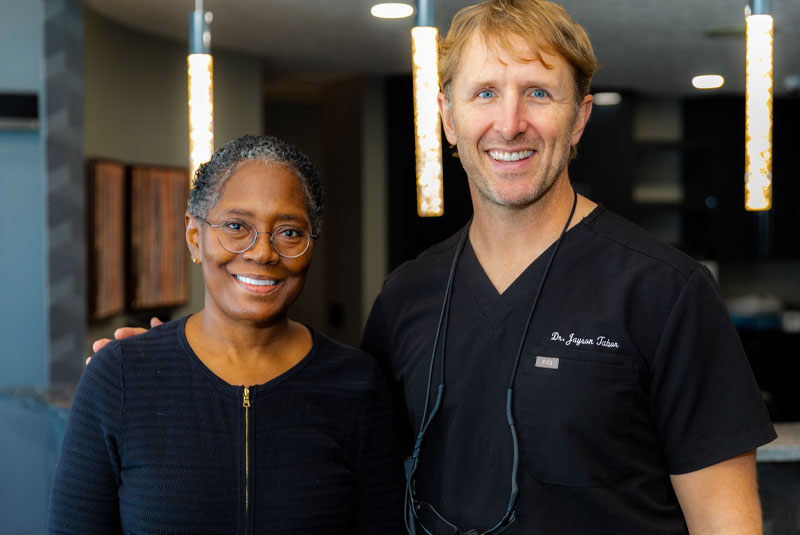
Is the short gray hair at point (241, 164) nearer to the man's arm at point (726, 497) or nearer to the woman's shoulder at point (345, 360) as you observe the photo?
the woman's shoulder at point (345, 360)

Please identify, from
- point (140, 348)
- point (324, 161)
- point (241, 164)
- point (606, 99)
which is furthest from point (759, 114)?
point (324, 161)

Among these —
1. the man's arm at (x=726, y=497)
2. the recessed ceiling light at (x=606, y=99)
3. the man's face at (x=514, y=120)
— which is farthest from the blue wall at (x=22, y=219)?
the recessed ceiling light at (x=606, y=99)

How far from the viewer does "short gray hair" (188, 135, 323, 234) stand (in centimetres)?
149

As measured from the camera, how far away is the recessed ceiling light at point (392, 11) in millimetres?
4078

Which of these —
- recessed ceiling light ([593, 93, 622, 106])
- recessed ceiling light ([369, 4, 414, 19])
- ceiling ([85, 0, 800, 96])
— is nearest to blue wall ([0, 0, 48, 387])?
ceiling ([85, 0, 800, 96])

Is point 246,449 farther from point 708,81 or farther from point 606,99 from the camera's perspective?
point 606,99

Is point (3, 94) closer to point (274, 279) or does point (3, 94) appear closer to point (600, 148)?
point (274, 279)

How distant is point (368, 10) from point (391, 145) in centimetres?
211

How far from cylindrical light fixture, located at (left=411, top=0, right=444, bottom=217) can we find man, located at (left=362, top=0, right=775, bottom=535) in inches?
3.4

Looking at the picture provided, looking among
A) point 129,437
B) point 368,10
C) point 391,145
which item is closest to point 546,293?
point 129,437

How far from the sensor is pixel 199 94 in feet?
6.63

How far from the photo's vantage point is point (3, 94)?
3990 mm

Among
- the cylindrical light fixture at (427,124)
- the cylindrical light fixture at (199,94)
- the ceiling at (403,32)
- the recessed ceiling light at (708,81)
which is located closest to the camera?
the cylindrical light fixture at (427,124)

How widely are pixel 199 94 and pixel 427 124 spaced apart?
602 millimetres
